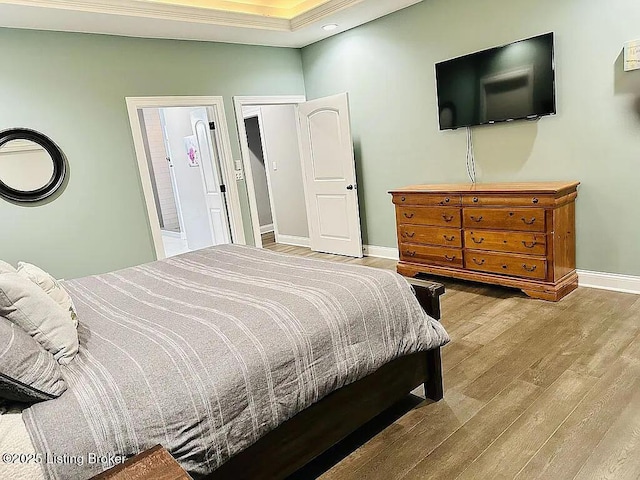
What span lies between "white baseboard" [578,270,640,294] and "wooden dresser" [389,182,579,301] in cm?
9

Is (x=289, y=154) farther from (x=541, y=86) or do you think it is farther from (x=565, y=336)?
(x=565, y=336)

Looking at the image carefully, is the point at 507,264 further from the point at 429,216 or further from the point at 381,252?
the point at 381,252

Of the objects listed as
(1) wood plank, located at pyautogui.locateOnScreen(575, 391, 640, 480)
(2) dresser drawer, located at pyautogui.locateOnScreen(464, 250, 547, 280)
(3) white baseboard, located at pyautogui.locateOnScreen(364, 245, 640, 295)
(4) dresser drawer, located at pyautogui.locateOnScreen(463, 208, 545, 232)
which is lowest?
(1) wood plank, located at pyautogui.locateOnScreen(575, 391, 640, 480)

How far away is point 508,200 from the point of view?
11.5 ft

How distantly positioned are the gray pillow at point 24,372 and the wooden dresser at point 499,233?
10.6ft

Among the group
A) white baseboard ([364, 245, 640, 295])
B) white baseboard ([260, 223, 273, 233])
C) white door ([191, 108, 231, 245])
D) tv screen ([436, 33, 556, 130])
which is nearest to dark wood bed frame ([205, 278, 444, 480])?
white baseboard ([364, 245, 640, 295])

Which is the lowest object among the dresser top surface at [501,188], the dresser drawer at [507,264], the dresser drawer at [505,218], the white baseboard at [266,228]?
the white baseboard at [266,228]

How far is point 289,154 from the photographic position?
6328 millimetres

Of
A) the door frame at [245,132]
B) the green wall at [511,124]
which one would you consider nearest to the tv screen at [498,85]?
the green wall at [511,124]

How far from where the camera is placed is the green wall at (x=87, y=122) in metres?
3.70

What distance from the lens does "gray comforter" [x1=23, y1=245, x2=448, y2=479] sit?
130 cm

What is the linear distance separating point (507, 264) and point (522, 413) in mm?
1710

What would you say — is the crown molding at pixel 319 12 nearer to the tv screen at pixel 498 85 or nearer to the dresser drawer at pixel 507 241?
the tv screen at pixel 498 85

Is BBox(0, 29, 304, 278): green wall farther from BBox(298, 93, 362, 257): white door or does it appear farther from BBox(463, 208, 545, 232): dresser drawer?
BBox(463, 208, 545, 232): dresser drawer
